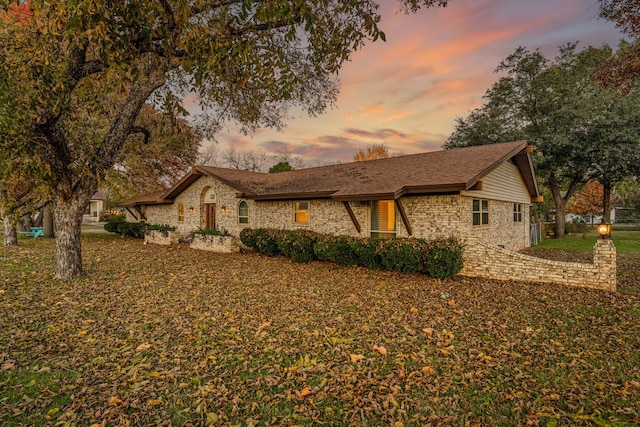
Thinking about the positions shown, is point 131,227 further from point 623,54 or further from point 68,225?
point 623,54

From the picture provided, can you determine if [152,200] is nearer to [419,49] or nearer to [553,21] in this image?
[419,49]

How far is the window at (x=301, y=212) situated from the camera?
13.3 meters

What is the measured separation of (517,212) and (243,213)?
13.2 m

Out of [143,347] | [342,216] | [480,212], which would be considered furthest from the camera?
[342,216]

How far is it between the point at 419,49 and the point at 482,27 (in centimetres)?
181

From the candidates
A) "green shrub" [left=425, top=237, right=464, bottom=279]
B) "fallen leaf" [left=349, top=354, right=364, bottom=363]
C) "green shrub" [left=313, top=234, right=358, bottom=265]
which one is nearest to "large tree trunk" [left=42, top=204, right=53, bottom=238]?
"green shrub" [left=313, top=234, right=358, bottom=265]

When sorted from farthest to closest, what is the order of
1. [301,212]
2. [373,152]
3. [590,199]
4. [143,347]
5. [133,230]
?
1. [373,152]
2. [590,199]
3. [133,230]
4. [301,212]
5. [143,347]

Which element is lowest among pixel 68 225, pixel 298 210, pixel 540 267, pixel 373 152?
pixel 540 267

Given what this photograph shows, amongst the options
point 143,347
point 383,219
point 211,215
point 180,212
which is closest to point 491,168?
point 383,219

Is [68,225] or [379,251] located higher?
[68,225]

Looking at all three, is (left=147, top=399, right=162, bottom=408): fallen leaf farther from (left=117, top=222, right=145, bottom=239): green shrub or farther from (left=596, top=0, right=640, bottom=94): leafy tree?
(left=117, top=222, right=145, bottom=239): green shrub

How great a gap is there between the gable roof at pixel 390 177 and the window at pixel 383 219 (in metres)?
0.84

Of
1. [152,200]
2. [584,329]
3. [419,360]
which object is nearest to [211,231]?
[152,200]

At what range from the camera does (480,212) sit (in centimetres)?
1078
